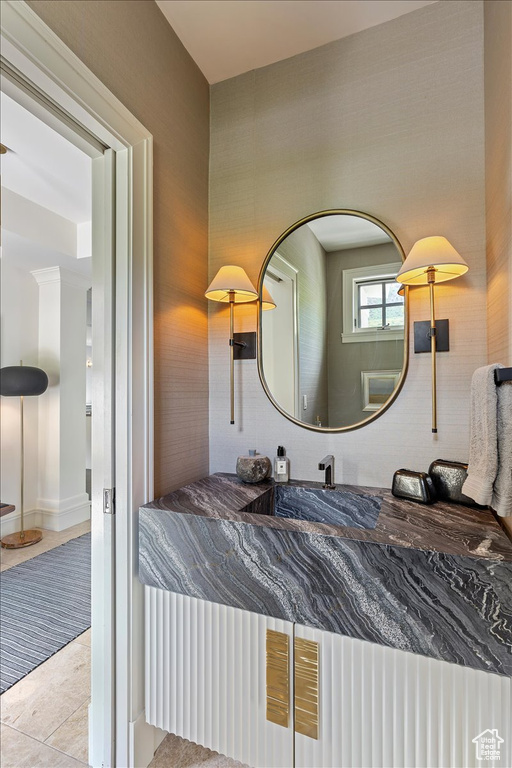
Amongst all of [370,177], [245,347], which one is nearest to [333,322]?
[245,347]

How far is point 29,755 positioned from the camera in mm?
1329

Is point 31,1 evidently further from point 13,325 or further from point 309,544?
point 309,544

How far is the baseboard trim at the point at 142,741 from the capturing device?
1.26 meters

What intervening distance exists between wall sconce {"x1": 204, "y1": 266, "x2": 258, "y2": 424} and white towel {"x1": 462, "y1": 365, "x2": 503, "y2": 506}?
97 centimetres

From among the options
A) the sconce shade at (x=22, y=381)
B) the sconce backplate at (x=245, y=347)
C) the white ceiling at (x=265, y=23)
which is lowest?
the sconce shade at (x=22, y=381)

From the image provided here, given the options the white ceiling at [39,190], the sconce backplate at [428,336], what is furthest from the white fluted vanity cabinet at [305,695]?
the white ceiling at [39,190]

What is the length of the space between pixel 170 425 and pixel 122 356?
0.37 metres

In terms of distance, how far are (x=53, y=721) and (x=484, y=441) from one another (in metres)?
1.90

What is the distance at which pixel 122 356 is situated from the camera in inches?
50.5

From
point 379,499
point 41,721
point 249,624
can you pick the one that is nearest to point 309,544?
point 249,624

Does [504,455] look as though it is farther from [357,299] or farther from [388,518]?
[357,299]

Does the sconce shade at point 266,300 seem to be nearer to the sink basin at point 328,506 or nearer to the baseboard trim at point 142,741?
the sink basin at point 328,506

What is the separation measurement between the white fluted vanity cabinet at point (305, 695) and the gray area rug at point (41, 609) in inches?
21.4

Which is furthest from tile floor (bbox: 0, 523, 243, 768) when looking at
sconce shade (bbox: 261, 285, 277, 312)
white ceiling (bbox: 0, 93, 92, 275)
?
sconce shade (bbox: 261, 285, 277, 312)
